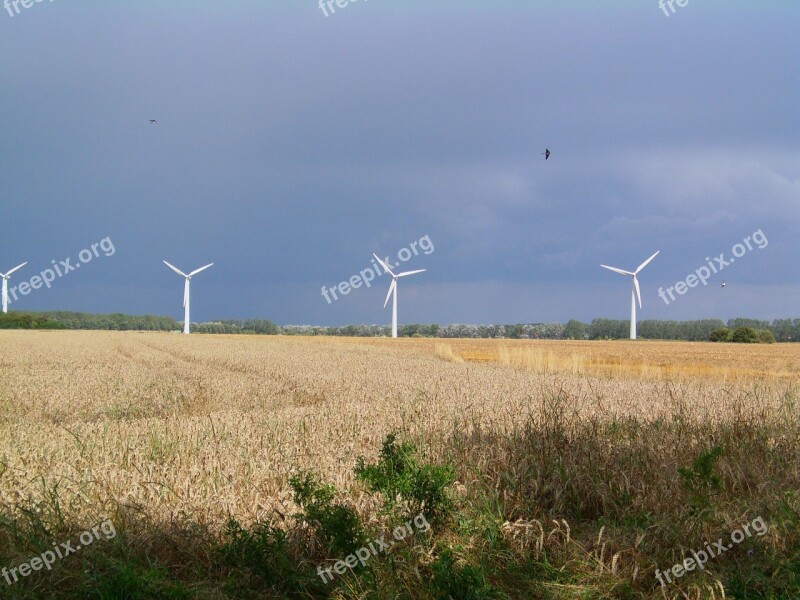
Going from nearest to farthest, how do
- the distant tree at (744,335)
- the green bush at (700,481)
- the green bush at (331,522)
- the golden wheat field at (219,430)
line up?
the green bush at (331,522) < the green bush at (700,481) < the golden wheat field at (219,430) < the distant tree at (744,335)

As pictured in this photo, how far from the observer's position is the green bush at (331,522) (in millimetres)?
5242

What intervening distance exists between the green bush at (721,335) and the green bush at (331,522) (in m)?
117

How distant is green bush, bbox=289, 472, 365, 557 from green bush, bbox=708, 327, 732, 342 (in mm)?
116560

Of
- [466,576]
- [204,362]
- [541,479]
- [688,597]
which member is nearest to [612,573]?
[688,597]

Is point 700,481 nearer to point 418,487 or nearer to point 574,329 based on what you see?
point 418,487

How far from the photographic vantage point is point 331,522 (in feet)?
17.2

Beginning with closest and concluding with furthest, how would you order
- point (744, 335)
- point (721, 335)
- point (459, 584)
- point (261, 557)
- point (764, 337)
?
1. point (459, 584)
2. point (261, 557)
3. point (764, 337)
4. point (744, 335)
5. point (721, 335)

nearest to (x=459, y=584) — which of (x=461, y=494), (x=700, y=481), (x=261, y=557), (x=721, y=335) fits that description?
(x=261, y=557)

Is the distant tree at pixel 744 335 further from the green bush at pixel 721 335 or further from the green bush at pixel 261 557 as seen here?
the green bush at pixel 261 557

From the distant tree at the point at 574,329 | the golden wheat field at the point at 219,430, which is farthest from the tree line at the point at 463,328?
the golden wheat field at the point at 219,430

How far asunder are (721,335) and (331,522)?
120 meters

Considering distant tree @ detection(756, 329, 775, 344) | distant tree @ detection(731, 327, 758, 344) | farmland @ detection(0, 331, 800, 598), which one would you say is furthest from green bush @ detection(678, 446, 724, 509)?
distant tree @ detection(756, 329, 775, 344)

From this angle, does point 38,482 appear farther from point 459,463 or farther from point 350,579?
point 459,463

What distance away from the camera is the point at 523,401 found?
1094 centimetres
